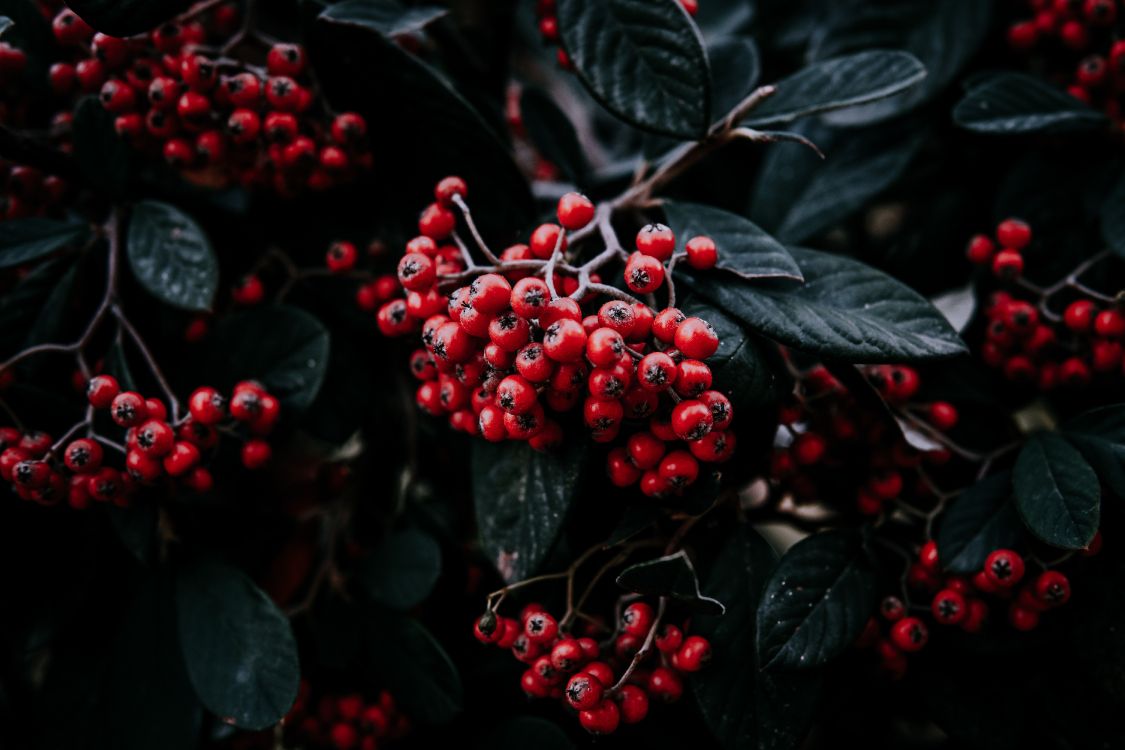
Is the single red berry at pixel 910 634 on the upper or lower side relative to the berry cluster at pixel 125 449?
lower

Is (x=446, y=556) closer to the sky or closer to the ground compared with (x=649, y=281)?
closer to the ground

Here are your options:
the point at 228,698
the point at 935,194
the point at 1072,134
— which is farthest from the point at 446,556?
the point at 1072,134

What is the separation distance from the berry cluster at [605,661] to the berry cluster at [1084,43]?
1.13 m

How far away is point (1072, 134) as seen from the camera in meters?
1.35

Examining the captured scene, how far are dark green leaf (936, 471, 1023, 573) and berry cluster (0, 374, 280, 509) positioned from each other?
3.23 feet

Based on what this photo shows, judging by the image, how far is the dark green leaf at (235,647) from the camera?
3.49 ft

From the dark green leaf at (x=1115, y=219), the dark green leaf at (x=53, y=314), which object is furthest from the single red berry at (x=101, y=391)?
the dark green leaf at (x=1115, y=219)

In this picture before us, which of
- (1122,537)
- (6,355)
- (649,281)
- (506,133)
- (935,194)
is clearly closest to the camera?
(649,281)

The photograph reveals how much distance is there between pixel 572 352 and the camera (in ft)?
2.54

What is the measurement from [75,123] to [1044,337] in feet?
5.01

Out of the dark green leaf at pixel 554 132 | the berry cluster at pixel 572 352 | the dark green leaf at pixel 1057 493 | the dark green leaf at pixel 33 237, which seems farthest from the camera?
Result: the dark green leaf at pixel 554 132

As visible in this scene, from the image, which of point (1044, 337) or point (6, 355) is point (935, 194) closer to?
point (1044, 337)

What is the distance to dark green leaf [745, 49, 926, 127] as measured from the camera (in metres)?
1.08

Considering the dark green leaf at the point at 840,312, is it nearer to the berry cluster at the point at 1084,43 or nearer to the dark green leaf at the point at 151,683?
the berry cluster at the point at 1084,43
